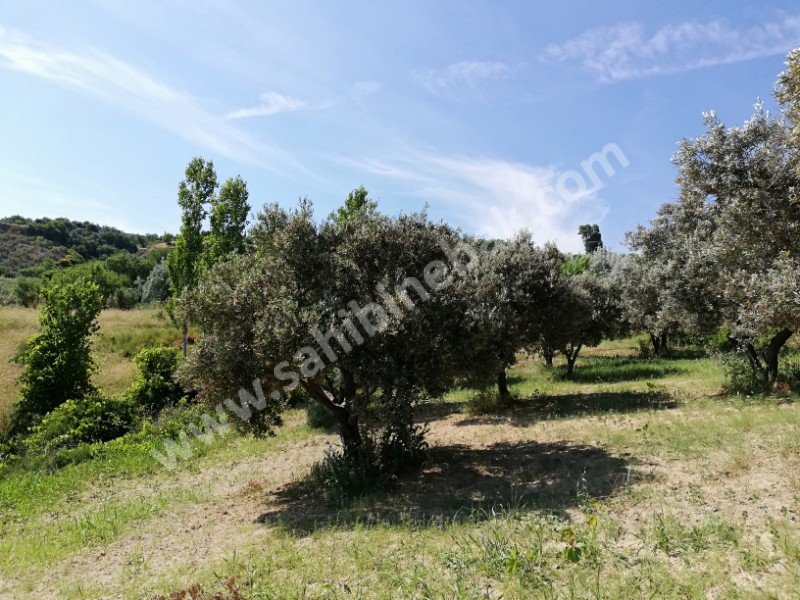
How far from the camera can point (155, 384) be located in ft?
73.0

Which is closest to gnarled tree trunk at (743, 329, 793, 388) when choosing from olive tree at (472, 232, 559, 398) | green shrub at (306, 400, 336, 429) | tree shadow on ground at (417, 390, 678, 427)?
tree shadow on ground at (417, 390, 678, 427)

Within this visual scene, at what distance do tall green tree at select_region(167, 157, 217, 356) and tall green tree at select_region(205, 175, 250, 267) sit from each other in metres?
0.53

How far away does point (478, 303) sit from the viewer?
11922 millimetres

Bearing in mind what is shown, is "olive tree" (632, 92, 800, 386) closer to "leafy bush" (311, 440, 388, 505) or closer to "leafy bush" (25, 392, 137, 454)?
"leafy bush" (311, 440, 388, 505)

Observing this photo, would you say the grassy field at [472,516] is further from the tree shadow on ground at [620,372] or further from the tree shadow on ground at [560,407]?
the tree shadow on ground at [620,372]

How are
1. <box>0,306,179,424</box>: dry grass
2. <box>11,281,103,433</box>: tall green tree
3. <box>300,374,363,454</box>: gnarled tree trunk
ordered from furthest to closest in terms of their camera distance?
<box>0,306,179,424</box>: dry grass < <box>11,281,103,433</box>: tall green tree < <box>300,374,363,454</box>: gnarled tree trunk

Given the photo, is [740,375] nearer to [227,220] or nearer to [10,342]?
[227,220]

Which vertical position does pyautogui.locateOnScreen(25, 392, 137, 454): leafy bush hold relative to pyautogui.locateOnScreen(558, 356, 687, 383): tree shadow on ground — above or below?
below

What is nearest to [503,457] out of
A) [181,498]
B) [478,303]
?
[478,303]

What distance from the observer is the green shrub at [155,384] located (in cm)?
2205

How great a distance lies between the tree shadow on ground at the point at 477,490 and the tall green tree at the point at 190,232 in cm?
1682

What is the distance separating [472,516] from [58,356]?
20122 mm

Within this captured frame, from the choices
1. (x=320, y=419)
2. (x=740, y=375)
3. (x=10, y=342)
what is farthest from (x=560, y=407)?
(x=10, y=342)

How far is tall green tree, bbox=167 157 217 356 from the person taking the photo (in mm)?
25812
